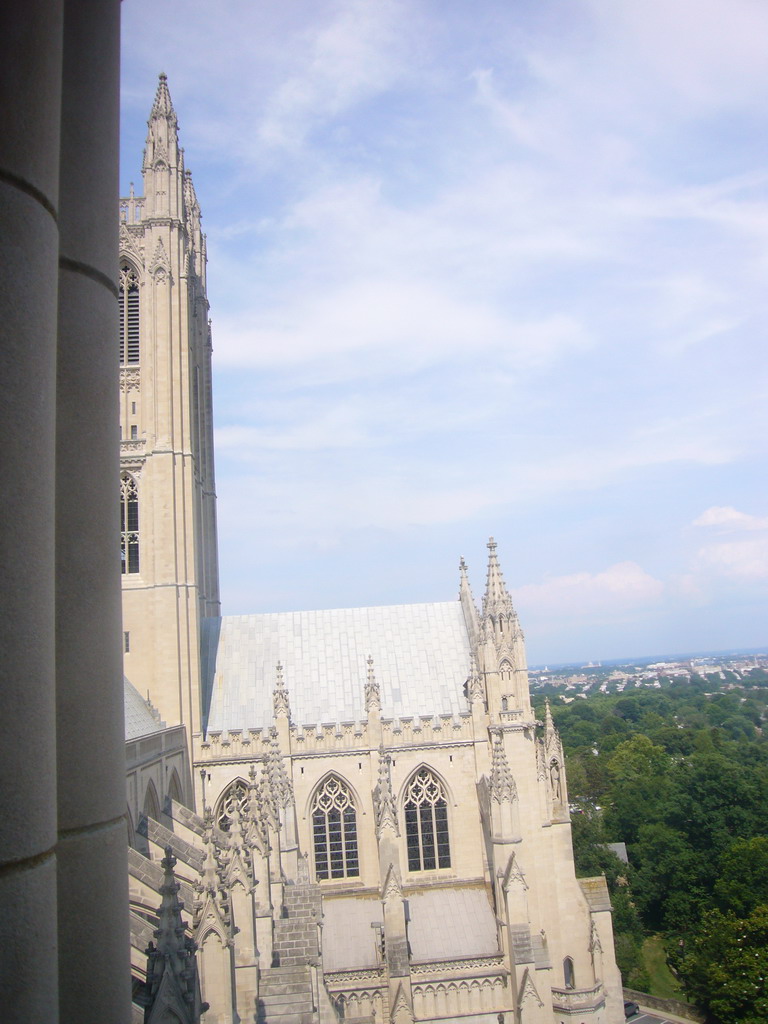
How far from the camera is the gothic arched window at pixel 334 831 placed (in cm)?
3309

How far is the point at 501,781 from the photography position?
2938 centimetres

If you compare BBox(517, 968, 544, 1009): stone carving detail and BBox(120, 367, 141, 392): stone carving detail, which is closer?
BBox(517, 968, 544, 1009): stone carving detail

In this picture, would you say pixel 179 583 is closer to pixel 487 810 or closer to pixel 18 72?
pixel 487 810

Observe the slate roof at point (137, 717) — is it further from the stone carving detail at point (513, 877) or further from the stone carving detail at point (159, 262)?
the stone carving detail at point (159, 262)

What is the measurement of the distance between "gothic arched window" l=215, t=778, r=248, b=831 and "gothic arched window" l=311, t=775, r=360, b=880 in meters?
3.14

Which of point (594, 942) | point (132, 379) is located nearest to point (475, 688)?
point (594, 942)

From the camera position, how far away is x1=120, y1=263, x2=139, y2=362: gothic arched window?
36344mm

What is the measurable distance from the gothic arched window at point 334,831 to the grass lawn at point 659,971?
87.7 feet

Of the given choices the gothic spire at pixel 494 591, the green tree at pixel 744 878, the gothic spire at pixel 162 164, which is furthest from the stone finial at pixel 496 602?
the green tree at pixel 744 878

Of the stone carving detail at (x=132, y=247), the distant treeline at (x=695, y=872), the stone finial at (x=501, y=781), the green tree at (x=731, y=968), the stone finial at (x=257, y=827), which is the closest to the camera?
the stone finial at (x=257, y=827)

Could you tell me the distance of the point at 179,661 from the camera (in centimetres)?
3406

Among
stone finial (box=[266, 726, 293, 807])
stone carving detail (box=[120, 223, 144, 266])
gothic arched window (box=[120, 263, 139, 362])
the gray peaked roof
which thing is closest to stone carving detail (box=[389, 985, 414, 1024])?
stone finial (box=[266, 726, 293, 807])

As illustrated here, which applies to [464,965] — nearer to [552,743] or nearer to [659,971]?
[552,743]

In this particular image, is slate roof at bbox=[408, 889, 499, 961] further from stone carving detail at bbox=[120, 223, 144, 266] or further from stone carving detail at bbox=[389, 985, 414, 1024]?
stone carving detail at bbox=[120, 223, 144, 266]
